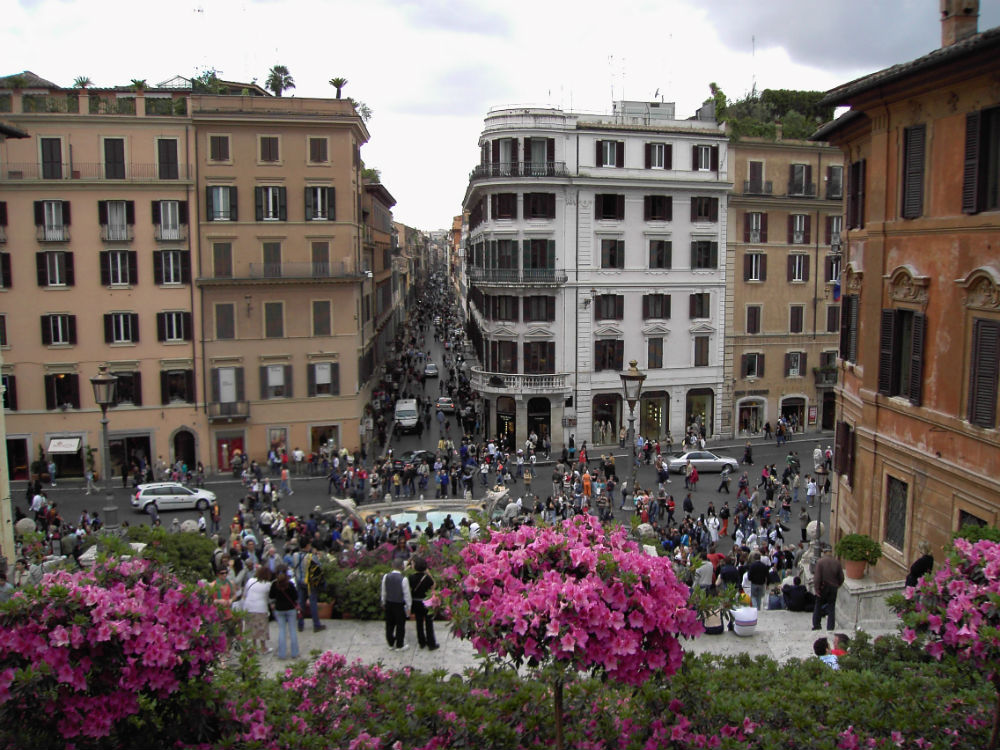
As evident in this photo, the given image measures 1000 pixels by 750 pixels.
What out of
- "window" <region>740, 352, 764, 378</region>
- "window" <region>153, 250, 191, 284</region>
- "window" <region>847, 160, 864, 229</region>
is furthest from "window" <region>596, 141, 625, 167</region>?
A: "window" <region>847, 160, 864, 229</region>

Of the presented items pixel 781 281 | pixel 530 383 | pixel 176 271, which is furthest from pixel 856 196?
pixel 176 271

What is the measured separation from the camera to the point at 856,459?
20.2 meters

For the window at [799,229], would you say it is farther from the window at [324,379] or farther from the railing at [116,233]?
the railing at [116,233]

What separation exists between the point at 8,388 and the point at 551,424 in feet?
82.7

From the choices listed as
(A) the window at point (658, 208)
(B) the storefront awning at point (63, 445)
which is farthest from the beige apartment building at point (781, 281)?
(B) the storefront awning at point (63, 445)

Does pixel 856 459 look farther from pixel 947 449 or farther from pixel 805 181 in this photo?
pixel 805 181

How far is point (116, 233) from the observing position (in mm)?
39281

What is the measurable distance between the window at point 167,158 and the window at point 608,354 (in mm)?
21895

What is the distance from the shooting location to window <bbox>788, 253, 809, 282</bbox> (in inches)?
1902

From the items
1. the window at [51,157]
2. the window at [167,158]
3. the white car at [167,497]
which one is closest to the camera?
the white car at [167,497]

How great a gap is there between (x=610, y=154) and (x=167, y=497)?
2653 centimetres

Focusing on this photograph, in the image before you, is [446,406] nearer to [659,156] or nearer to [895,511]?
[659,156]

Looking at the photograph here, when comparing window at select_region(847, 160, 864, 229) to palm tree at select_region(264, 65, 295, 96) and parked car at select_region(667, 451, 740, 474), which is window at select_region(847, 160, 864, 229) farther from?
palm tree at select_region(264, 65, 295, 96)

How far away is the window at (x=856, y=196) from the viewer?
1992 cm
